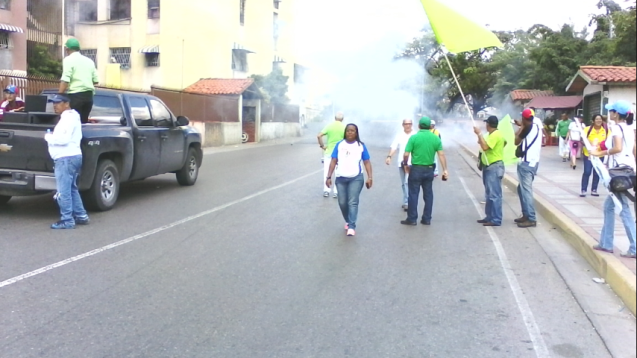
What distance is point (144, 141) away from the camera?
33.2ft

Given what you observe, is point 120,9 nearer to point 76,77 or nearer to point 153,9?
point 153,9

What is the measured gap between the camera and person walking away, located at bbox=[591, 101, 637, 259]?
509cm

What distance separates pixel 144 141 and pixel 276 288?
17.8 feet

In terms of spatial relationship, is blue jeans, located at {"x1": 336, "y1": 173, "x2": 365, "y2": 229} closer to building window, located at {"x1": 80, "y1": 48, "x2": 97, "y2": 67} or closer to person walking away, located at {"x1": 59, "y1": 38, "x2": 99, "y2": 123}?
person walking away, located at {"x1": 59, "y1": 38, "x2": 99, "y2": 123}

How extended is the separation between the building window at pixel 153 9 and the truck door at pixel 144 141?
2128 cm

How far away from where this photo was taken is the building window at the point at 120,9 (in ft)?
102

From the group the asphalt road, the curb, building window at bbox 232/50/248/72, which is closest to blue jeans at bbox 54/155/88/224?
the asphalt road

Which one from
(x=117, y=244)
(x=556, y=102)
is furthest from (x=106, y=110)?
(x=556, y=102)

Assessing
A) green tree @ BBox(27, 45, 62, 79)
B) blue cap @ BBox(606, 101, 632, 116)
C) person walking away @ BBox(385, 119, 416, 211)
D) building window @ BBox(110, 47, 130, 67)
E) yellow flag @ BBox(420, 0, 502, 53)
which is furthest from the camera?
building window @ BBox(110, 47, 130, 67)

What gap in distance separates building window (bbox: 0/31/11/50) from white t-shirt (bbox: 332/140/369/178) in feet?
62.6

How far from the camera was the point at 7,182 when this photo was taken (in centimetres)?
827

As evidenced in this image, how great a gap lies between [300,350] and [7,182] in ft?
19.2

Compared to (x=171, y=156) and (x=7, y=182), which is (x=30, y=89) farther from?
(x=7, y=182)

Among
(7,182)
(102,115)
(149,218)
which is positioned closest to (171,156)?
(102,115)
